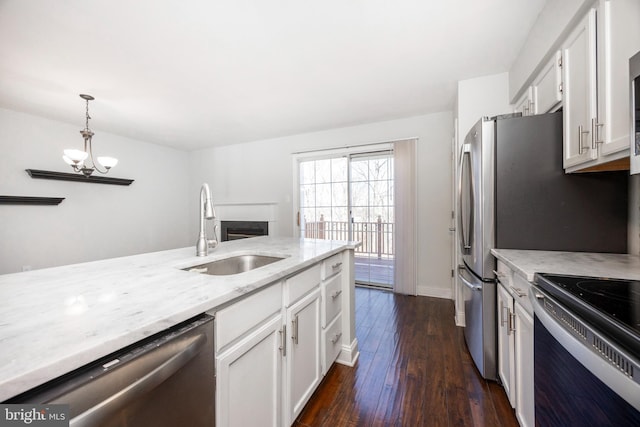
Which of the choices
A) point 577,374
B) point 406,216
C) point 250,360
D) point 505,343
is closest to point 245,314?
point 250,360

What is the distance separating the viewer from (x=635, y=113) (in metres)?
0.91

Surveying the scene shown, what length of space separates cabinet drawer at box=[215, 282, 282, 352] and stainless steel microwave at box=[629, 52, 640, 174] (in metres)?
1.45

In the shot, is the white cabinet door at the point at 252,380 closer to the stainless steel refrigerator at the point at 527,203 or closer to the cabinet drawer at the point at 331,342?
the cabinet drawer at the point at 331,342

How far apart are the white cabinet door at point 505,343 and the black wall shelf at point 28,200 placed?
17.4 feet

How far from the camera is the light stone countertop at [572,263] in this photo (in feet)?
3.60

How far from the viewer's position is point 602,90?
3.80 ft

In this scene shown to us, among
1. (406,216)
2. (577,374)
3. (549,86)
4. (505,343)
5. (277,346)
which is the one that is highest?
(549,86)

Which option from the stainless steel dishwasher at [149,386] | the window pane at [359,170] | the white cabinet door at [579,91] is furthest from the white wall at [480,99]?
the stainless steel dishwasher at [149,386]

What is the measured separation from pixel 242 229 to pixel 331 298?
11.5ft

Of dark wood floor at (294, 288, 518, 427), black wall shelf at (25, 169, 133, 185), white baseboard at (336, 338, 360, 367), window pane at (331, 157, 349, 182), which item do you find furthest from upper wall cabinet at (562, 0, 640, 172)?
black wall shelf at (25, 169, 133, 185)

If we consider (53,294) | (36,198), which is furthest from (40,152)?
(53,294)

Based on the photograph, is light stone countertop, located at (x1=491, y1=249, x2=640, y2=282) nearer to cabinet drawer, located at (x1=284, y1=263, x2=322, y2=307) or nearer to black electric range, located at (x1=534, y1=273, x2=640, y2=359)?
black electric range, located at (x1=534, y1=273, x2=640, y2=359)

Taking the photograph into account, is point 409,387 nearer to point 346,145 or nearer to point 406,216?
point 406,216

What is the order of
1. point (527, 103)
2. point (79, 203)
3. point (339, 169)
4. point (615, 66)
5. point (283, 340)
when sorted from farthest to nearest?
1. point (339, 169)
2. point (79, 203)
3. point (527, 103)
4. point (283, 340)
5. point (615, 66)
